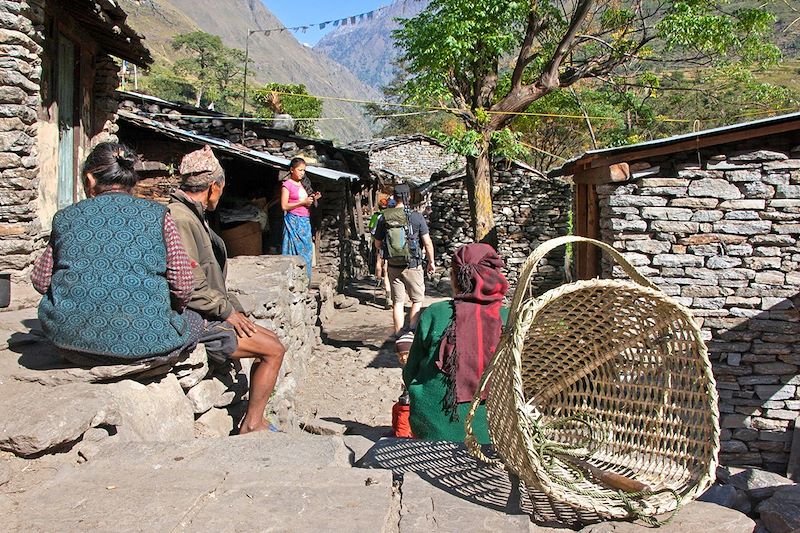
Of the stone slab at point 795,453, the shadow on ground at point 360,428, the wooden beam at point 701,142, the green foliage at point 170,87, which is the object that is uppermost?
the green foliage at point 170,87

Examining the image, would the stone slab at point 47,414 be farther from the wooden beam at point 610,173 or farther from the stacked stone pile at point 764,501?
the wooden beam at point 610,173

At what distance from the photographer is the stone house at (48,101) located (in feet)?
16.9

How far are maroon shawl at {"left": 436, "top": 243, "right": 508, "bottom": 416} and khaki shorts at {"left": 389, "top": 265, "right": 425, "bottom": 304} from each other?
17.7 feet

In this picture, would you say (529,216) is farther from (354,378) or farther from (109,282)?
(109,282)

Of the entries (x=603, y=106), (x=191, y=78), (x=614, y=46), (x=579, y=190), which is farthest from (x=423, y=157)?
(x=191, y=78)

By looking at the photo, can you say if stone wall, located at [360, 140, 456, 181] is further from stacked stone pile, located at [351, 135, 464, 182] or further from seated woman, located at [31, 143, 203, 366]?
seated woman, located at [31, 143, 203, 366]

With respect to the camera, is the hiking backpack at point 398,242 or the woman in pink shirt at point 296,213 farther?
the hiking backpack at point 398,242

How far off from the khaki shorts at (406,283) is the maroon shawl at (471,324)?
5.39 meters

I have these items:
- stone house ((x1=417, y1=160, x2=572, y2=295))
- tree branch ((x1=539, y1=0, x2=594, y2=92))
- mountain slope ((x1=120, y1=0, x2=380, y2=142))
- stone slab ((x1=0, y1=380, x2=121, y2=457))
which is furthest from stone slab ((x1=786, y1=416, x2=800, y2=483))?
mountain slope ((x1=120, y1=0, x2=380, y2=142))

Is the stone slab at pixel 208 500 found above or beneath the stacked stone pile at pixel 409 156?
beneath

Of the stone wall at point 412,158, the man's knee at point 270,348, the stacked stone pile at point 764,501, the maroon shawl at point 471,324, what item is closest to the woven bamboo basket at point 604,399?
the maroon shawl at point 471,324

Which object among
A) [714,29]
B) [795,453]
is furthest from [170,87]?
[795,453]

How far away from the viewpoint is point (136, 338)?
10.3 feet

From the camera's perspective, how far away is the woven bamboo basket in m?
2.23
